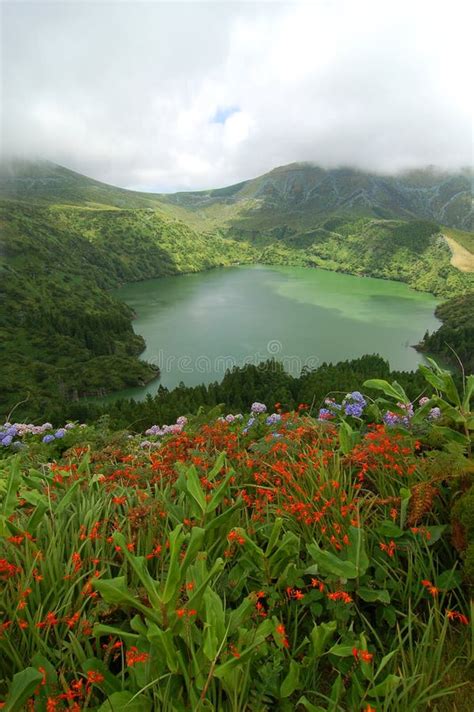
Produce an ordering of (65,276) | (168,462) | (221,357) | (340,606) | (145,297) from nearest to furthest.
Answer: (340,606), (168,462), (221,357), (65,276), (145,297)

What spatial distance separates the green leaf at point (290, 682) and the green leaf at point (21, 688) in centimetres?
99

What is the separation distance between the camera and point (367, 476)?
9.69 feet

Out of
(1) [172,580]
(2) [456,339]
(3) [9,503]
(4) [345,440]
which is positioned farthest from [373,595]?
(2) [456,339]

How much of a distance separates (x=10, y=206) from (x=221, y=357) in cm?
14415

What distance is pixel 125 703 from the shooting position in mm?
1629

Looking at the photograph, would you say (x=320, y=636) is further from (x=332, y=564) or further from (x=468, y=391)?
(x=468, y=391)

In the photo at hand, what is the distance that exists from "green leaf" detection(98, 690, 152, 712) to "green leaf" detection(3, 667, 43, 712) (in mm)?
282

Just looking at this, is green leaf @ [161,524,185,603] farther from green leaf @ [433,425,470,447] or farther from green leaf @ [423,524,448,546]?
green leaf @ [433,425,470,447]

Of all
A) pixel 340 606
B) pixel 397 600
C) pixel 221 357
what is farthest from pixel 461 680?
pixel 221 357

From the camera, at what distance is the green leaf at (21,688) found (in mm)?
1550

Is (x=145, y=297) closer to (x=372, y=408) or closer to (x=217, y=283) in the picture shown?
(x=217, y=283)

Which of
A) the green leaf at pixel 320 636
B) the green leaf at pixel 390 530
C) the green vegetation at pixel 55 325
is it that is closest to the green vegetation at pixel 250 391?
the green vegetation at pixel 55 325

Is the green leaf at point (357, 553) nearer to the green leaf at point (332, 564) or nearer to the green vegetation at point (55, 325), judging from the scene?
the green leaf at point (332, 564)

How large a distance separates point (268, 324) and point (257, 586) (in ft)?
369
